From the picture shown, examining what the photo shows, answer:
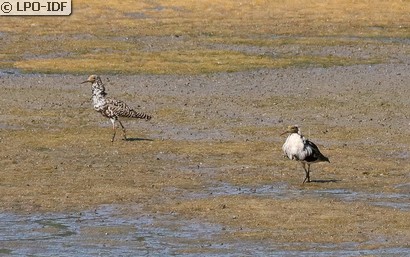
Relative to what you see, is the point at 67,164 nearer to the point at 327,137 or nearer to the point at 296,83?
the point at 327,137

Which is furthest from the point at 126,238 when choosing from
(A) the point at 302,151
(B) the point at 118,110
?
(B) the point at 118,110

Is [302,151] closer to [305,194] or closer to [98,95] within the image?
[305,194]

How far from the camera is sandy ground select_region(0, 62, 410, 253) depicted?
18.1 m

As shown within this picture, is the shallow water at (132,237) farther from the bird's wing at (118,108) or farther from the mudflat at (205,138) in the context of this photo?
the bird's wing at (118,108)

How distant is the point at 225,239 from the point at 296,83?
57.6ft

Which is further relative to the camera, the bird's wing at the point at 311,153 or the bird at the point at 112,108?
the bird at the point at 112,108

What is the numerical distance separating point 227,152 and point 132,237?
23.4ft

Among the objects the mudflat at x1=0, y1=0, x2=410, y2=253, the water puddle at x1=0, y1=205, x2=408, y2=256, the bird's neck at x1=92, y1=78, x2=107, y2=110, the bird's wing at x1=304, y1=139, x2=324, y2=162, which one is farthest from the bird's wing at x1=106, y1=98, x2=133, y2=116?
the water puddle at x1=0, y1=205, x2=408, y2=256

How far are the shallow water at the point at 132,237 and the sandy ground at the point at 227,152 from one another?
0.71 feet

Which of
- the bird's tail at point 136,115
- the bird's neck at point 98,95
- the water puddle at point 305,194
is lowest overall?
the water puddle at point 305,194

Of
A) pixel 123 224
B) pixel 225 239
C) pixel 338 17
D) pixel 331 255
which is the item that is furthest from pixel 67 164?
pixel 338 17

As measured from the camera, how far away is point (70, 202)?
750 inches

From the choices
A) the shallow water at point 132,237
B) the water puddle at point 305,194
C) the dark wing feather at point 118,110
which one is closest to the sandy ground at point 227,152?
the water puddle at point 305,194

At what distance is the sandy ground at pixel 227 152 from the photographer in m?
18.1
